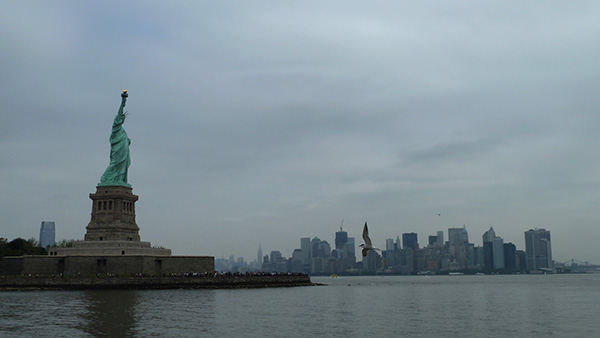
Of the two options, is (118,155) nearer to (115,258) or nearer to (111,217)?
(111,217)

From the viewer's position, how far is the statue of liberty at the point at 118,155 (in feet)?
264

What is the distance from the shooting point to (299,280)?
95.9 m

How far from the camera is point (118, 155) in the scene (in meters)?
82.2

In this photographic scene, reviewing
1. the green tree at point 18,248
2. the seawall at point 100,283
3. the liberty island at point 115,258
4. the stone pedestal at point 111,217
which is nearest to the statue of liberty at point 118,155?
the liberty island at point 115,258

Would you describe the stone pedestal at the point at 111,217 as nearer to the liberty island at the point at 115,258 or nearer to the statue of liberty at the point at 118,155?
the liberty island at the point at 115,258

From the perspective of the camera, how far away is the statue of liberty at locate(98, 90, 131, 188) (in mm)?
80500

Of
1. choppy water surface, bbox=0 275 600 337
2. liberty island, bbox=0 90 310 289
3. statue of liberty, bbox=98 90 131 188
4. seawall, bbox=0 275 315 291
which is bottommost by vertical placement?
choppy water surface, bbox=0 275 600 337

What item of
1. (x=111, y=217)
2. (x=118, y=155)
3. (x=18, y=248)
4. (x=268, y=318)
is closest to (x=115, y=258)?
(x=111, y=217)

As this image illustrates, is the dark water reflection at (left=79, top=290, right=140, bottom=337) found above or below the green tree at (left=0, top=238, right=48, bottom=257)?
below

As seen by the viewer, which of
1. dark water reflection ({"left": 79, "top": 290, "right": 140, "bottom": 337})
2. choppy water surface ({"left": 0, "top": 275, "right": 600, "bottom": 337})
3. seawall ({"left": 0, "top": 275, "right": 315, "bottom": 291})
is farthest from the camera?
seawall ({"left": 0, "top": 275, "right": 315, "bottom": 291})

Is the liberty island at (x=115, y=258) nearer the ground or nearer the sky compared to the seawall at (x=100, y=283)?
nearer the sky

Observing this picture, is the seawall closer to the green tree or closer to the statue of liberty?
the statue of liberty

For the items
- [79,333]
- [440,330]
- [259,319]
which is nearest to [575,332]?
[440,330]

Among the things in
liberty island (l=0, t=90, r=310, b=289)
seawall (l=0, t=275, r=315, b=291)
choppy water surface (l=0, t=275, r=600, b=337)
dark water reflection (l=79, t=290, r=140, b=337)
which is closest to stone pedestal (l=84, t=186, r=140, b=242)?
liberty island (l=0, t=90, r=310, b=289)
